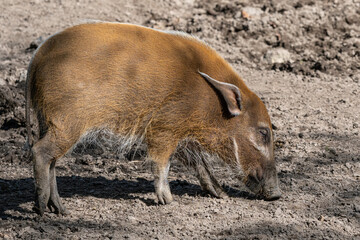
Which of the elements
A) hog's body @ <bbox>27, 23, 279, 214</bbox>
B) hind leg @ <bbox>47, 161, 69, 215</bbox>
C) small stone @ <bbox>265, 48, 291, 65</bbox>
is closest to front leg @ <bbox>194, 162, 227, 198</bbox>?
hog's body @ <bbox>27, 23, 279, 214</bbox>

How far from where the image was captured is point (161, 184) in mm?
4574

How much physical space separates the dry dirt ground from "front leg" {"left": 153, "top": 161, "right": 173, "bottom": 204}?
9 cm

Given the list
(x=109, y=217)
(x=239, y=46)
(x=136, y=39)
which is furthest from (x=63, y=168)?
(x=239, y=46)

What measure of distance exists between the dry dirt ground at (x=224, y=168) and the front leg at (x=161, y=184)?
0.09 meters

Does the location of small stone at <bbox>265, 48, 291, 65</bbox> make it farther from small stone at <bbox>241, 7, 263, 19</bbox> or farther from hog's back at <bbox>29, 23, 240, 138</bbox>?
hog's back at <bbox>29, 23, 240, 138</bbox>

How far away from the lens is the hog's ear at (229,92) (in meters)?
4.50

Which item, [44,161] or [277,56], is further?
[277,56]

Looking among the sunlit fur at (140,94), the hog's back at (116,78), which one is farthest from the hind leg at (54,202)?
the hog's back at (116,78)

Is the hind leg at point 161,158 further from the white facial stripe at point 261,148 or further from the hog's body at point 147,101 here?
the white facial stripe at point 261,148

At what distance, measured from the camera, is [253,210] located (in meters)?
4.48

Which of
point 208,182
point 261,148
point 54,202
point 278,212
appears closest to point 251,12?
point 261,148

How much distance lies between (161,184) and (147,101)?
679 millimetres

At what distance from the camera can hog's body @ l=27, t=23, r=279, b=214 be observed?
13.6ft

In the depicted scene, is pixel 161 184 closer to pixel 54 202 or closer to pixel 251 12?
pixel 54 202
